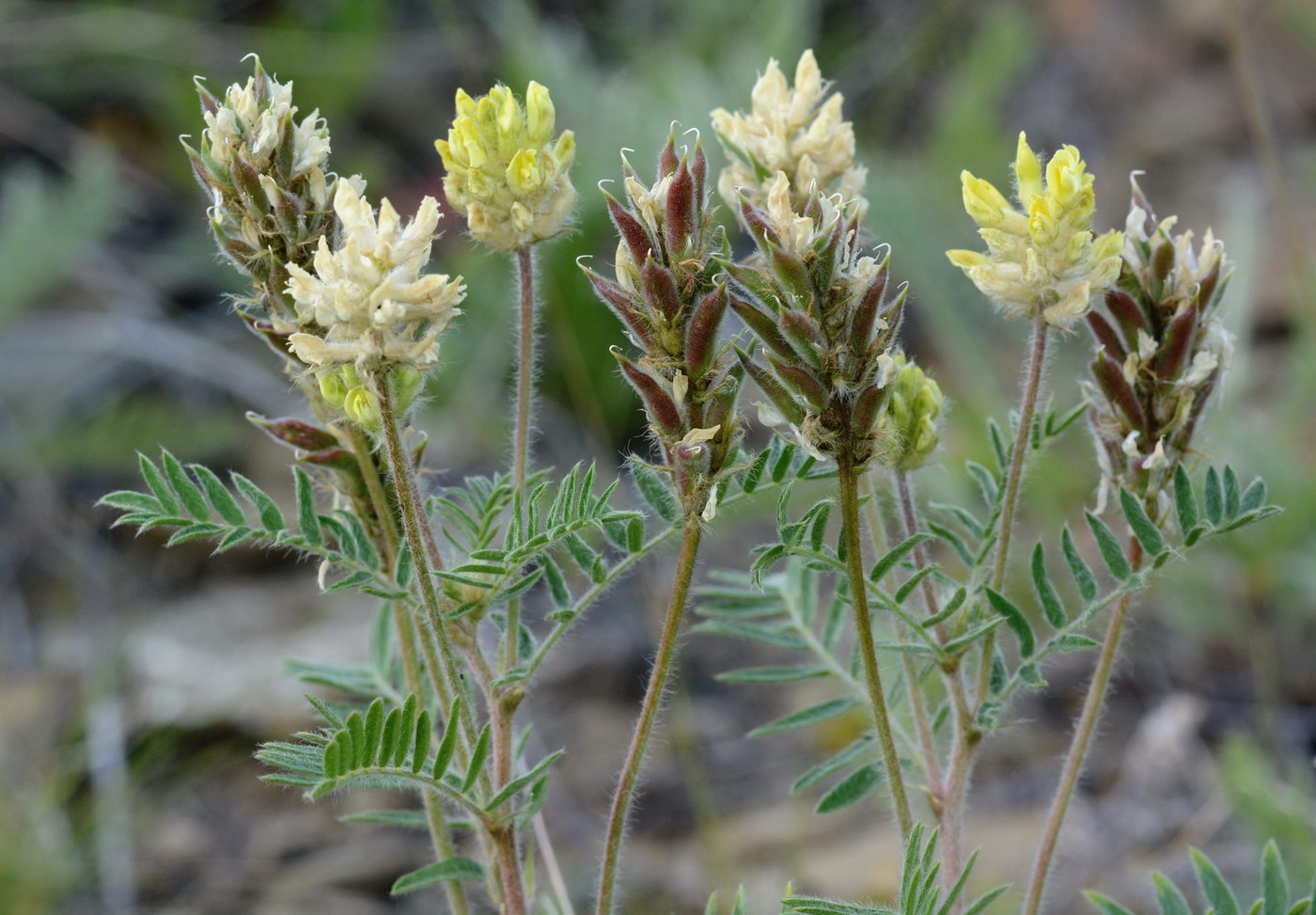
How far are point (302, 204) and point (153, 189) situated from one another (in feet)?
14.9

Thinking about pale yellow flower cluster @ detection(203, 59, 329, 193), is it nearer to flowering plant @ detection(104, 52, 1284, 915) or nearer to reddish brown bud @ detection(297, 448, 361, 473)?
flowering plant @ detection(104, 52, 1284, 915)

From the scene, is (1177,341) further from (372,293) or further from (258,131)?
(258,131)

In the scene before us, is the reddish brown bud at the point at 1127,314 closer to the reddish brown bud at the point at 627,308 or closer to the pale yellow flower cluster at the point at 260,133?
the reddish brown bud at the point at 627,308

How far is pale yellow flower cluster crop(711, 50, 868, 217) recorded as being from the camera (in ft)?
4.21

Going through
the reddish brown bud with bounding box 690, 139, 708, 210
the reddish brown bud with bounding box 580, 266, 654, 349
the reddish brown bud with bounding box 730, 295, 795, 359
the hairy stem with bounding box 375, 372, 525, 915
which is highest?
the reddish brown bud with bounding box 690, 139, 708, 210

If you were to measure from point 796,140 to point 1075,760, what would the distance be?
0.67 m

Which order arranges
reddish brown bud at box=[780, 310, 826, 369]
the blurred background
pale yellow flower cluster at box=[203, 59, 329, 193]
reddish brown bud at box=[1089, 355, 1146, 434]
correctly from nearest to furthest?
reddish brown bud at box=[780, 310, 826, 369], pale yellow flower cluster at box=[203, 59, 329, 193], reddish brown bud at box=[1089, 355, 1146, 434], the blurred background

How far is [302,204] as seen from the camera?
1105 mm

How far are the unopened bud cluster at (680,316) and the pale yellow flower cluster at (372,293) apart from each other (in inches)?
5.3

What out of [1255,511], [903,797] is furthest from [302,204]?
[1255,511]

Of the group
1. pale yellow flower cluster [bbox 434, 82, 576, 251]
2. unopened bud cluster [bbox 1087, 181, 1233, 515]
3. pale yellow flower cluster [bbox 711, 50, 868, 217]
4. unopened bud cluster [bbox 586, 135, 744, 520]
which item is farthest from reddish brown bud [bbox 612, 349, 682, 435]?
unopened bud cluster [bbox 1087, 181, 1233, 515]

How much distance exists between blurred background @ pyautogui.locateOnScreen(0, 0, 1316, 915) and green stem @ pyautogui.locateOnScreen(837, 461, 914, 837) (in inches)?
34.8

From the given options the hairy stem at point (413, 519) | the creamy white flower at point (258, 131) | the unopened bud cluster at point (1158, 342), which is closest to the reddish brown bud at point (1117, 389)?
the unopened bud cluster at point (1158, 342)

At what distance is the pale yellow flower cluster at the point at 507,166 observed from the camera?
3.69 ft
